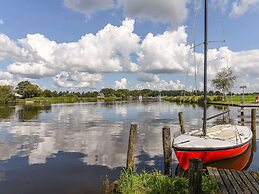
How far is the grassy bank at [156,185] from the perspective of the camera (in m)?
9.34

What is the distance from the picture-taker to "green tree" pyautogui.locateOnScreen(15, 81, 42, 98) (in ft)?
525

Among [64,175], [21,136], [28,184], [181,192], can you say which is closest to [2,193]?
[28,184]

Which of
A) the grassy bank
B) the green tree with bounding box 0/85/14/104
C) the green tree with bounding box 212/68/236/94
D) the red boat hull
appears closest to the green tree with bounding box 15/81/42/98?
the green tree with bounding box 0/85/14/104

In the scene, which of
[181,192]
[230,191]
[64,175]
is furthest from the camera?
[64,175]

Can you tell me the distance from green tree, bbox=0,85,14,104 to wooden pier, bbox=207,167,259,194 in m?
124

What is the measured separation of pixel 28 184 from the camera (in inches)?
509

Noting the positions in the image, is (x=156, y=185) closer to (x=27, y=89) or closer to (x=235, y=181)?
(x=235, y=181)

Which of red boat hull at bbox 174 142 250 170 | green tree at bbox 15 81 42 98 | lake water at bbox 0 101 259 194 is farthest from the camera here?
green tree at bbox 15 81 42 98

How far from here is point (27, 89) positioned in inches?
6255

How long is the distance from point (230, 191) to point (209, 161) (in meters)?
5.20

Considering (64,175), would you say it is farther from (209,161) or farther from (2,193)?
(209,161)

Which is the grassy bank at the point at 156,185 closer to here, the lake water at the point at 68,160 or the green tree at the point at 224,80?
the lake water at the point at 68,160

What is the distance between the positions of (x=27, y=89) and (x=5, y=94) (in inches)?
1359

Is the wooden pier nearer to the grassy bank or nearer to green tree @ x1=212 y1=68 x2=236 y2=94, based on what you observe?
the grassy bank
